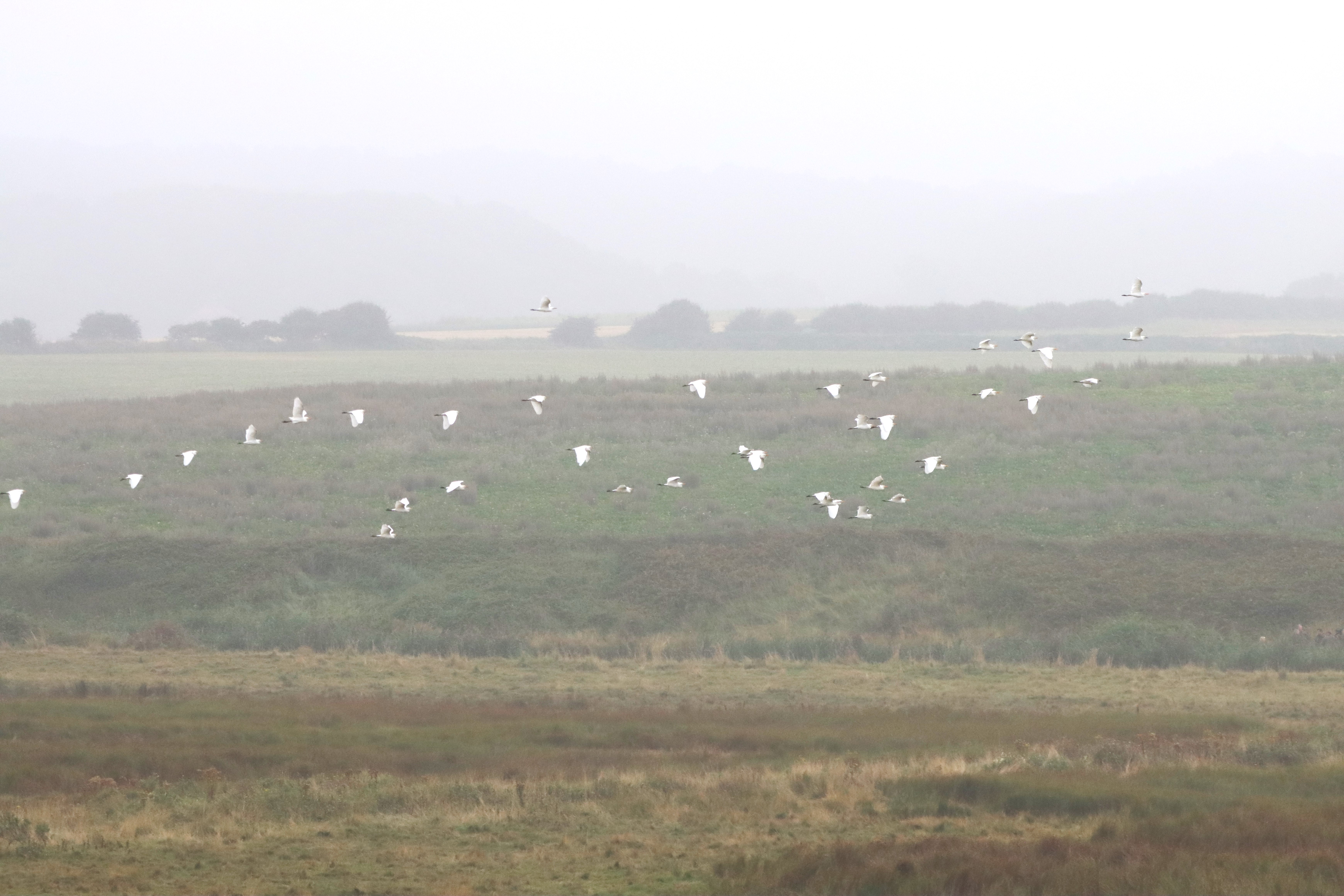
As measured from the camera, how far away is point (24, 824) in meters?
15.7

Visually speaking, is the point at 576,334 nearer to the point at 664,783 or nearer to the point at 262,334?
the point at 262,334

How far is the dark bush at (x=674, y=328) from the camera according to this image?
128m

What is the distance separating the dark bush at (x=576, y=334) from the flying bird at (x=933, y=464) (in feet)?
266

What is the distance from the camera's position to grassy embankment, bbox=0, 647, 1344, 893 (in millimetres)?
14250

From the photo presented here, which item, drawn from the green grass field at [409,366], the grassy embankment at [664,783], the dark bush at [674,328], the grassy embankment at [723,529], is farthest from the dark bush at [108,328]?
the grassy embankment at [664,783]

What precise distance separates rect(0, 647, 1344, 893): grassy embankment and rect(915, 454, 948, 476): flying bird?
295 inches

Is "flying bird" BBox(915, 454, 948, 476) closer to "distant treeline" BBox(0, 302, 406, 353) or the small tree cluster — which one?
"distant treeline" BBox(0, 302, 406, 353)

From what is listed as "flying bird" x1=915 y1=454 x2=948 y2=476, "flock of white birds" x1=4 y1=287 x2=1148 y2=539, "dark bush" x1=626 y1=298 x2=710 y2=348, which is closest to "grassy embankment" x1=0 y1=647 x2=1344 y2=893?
"flying bird" x1=915 y1=454 x2=948 y2=476

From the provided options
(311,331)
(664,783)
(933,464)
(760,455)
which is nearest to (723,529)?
(760,455)

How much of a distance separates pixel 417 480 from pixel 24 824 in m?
31.0

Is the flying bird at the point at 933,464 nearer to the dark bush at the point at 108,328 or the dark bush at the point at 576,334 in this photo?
the dark bush at the point at 576,334

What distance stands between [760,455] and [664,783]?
17.5m

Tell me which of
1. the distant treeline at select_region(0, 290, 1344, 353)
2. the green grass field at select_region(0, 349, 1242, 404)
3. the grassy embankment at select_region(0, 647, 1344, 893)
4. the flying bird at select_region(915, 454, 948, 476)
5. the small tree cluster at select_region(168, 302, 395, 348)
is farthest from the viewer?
the small tree cluster at select_region(168, 302, 395, 348)

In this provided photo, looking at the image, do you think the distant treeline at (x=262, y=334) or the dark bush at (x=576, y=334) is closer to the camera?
the distant treeline at (x=262, y=334)
